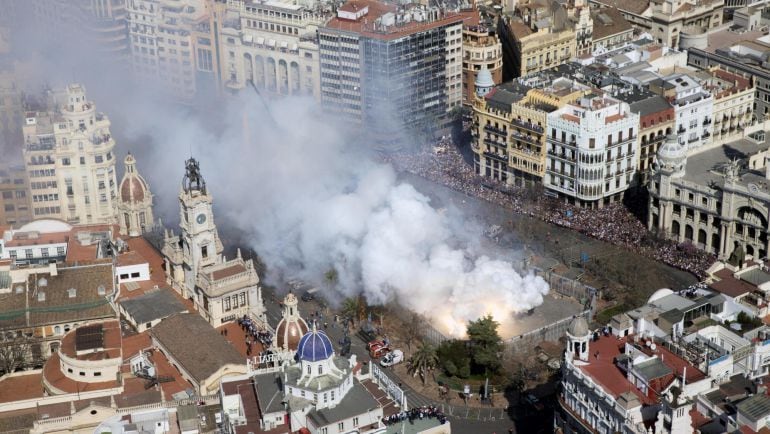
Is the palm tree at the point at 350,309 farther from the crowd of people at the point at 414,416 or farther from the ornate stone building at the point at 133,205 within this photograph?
the ornate stone building at the point at 133,205

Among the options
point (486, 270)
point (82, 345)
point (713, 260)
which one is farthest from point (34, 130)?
point (713, 260)

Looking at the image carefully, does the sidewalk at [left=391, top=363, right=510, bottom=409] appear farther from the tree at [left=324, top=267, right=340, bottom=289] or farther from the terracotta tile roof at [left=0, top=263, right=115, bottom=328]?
the terracotta tile roof at [left=0, top=263, right=115, bottom=328]

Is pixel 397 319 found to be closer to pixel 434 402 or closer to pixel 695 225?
pixel 434 402

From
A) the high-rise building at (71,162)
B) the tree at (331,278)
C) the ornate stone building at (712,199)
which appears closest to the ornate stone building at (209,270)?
the tree at (331,278)

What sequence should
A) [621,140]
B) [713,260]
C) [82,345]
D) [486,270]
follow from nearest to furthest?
[82,345] < [486,270] < [713,260] < [621,140]

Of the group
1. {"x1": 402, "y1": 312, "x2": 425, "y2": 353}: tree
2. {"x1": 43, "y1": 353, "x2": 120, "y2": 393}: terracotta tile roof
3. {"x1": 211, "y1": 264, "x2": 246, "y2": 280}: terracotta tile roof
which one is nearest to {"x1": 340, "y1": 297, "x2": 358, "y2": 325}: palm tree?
{"x1": 402, "y1": 312, "x2": 425, "y2": 353}: tree

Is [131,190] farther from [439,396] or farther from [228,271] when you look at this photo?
[439,396]
